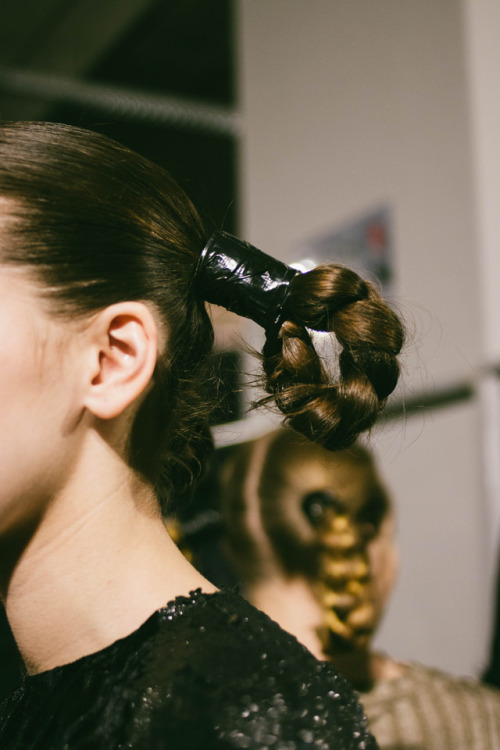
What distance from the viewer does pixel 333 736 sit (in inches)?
26.2

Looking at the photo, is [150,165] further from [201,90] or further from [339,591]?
[201,90]

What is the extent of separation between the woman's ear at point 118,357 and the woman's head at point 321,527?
62 cm

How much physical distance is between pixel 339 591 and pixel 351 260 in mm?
1276

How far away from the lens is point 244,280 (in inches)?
33.7

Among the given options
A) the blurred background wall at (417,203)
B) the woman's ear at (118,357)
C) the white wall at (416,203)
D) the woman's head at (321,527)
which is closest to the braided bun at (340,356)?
the woman's ear at (118,357)

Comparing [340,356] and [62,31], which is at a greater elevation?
[62,31]

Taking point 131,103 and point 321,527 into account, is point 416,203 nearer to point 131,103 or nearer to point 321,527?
point 321,527

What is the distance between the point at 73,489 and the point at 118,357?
0.13 meters

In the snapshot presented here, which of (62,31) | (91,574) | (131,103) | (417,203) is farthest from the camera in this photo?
(62,31)

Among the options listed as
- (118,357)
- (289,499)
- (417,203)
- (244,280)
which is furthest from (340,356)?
(417,203)

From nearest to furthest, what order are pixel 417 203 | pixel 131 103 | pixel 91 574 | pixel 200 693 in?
pixel 200 693 → pixel 91 574 → pixel 417 203 → pixel 131 103

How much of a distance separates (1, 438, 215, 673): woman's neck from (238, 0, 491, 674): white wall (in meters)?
1.10

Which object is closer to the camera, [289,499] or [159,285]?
[159,285]

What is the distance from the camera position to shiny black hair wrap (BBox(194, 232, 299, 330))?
86 cm
